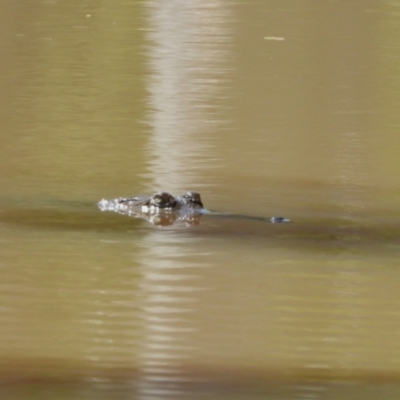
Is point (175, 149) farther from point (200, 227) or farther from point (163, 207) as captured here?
point (200, 227)

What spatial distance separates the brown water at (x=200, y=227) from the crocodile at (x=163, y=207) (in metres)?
0.17

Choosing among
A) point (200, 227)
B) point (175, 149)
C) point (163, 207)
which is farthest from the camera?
point (175, 149)

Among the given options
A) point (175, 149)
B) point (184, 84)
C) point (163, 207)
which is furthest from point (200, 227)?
point (184, 84)

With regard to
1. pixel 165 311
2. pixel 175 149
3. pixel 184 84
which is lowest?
pixel 165 311

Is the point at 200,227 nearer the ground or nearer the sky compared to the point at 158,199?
nearer the ground

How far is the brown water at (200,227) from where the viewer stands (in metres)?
5.31

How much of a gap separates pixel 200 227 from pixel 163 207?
506 mm

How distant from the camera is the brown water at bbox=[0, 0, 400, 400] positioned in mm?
5312

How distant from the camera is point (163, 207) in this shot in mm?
8453

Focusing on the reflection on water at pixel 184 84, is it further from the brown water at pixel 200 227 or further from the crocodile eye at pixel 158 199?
the crocodile eye at pixel 158 199

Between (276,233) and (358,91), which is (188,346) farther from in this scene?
(358,91)

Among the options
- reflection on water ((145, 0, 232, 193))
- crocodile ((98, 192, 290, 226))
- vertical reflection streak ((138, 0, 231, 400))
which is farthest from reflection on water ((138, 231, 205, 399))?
reflection on water ((145, 0, 232, 193))

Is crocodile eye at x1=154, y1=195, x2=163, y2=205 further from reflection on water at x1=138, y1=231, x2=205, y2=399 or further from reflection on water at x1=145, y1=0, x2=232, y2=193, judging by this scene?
reflection on water at x1=145, y1=0, x2=232, y2=193

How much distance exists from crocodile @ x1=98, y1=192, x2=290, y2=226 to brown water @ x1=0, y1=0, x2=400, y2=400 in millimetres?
173
